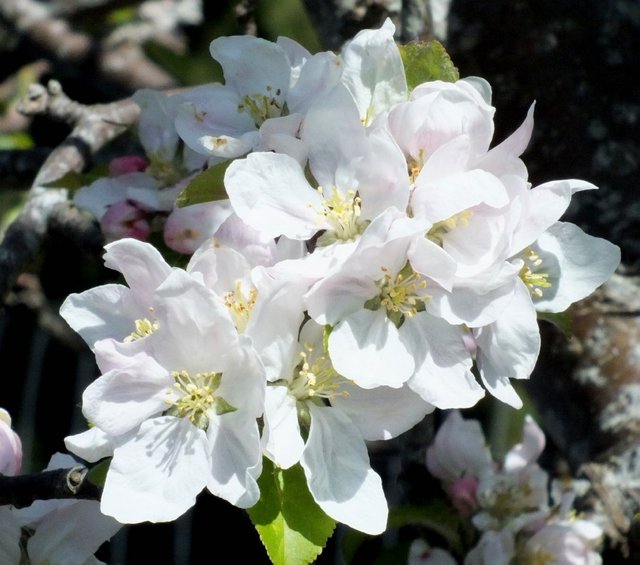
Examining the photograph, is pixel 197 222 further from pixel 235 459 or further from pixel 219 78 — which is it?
pixel 219 78

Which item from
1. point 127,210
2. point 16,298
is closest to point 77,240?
point 127,210

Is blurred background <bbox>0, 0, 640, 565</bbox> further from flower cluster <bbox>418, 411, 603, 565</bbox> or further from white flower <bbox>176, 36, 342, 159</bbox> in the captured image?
white flower <bbox>176, 36, 342, 159</bbox>

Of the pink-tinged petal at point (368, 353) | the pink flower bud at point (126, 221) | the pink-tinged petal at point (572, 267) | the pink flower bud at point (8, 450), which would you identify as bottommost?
the pink flower bud at point (8, 450)

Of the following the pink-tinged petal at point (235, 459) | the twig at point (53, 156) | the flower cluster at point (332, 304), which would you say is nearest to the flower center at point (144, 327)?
the flower cluster at point (332, 304)

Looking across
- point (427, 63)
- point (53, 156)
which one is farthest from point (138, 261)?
point (53, 156)

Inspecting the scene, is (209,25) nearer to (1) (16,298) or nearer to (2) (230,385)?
(1) (16,298)

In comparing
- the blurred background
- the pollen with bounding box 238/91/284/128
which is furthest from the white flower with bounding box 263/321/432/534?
the blurred background

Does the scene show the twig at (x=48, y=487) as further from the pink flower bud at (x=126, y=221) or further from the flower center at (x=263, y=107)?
the flower center at (x=263, y=107)
